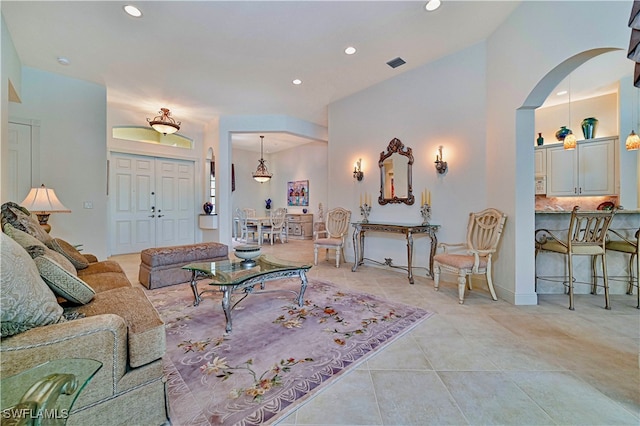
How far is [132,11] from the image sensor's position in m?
2.75

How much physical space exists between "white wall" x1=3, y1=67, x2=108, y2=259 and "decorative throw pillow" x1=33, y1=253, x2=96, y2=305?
380 centimetres

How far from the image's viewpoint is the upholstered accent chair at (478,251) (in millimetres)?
2982

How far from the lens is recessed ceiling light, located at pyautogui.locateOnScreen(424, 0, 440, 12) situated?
8.74ft

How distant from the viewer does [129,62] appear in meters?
3.77

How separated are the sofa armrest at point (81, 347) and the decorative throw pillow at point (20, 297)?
0.14ft

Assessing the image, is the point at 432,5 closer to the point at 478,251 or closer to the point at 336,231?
the point at 478,251

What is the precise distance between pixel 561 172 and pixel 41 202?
8.08 metres

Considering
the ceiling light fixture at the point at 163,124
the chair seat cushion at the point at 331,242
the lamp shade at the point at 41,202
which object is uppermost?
the ceiling light fixture at the point at 163,124

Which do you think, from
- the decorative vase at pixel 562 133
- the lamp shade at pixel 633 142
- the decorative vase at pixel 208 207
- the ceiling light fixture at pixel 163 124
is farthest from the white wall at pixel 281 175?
the lamp shade at pixel 633 142

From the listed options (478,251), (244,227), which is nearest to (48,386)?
(478,251)

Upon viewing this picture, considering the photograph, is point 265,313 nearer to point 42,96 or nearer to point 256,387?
point 256,387

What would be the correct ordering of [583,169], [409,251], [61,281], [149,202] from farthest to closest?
1. [149,202]
2. [583,169]
3. [409,251]
4. [61,281]

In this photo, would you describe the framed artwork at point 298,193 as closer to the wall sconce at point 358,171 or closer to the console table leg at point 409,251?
the wall sconce at point 358,171

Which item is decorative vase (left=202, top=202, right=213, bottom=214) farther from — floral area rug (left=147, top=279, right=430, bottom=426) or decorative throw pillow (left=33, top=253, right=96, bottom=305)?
decorative throw pillow (left=33, top=253, right=96, bottom=305)
